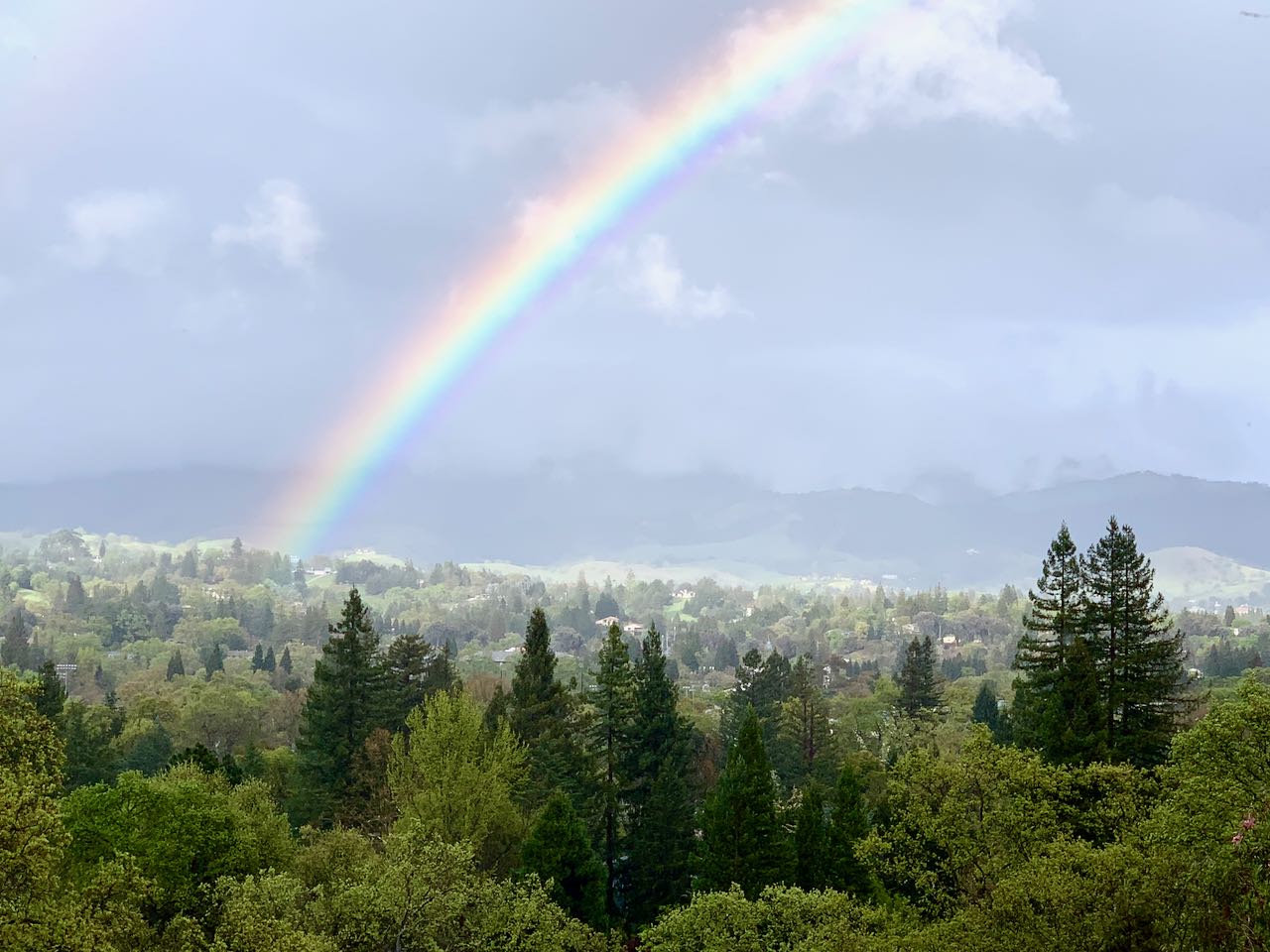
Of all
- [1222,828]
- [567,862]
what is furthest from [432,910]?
[1222,828]

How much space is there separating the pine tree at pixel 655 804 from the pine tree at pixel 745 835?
2.91m

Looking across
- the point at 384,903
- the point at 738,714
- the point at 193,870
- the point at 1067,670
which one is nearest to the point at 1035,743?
the point at 1067,670

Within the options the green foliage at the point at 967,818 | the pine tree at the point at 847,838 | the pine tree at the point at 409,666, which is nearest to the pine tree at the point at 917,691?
the pine tree at the point at 409,666

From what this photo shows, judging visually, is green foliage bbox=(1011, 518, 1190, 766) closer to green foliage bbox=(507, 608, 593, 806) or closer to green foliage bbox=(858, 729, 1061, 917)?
green foliage bbox=(858, 729, 1061, 917)

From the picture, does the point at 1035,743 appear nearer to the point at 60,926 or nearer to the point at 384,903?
the point at 384,903

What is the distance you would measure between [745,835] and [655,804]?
32.3ft

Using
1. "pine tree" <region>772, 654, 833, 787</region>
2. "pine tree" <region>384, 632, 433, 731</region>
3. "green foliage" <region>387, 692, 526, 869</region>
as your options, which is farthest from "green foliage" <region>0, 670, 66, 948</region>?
"pine tree" <region>772, 654, 833, 787</region>

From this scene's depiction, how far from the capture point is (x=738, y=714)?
106125 mm

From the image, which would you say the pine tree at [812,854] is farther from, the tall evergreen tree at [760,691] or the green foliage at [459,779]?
the tall evergreen tree at [760,691]

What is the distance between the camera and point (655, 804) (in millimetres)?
56031

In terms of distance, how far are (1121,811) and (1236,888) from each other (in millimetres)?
11834

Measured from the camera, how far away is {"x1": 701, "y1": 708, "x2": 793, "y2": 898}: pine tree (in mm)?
46625

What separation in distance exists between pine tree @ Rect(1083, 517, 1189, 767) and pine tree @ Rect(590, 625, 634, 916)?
984 inches

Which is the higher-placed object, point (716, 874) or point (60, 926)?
point (60, 926)
